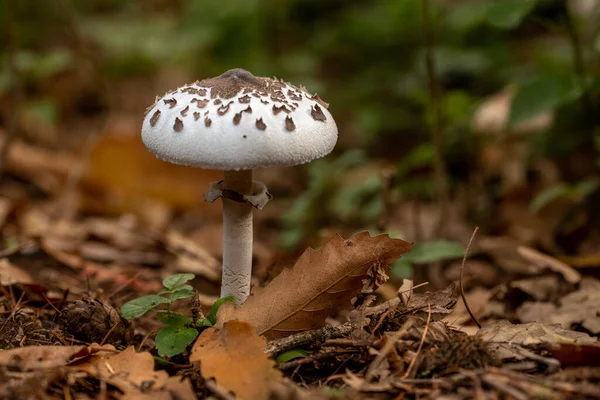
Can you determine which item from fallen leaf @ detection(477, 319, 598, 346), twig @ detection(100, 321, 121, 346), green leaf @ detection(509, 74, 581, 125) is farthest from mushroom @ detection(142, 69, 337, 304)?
green leaf @ detection(509, 74, 581, 125)

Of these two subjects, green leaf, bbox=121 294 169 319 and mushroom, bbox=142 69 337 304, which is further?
green leaf, bbox=121 294 169 319

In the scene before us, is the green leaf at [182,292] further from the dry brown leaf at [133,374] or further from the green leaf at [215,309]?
the dry brown leaf at [133,374]

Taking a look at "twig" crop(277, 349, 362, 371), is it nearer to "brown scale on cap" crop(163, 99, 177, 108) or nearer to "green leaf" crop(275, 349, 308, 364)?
"green leaf" crop(275, 349, 308, 364)

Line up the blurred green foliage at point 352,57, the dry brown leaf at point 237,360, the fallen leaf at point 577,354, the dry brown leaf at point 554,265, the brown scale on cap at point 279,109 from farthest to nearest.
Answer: the blurred green foliage at point 352,57 → the dry brown leaf at point 554,265 → the brown scale on cap at point 279,109 → the fallen leaf at point 577,354 → the dry brown leaf at point 237,360

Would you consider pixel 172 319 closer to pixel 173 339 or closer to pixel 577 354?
pixel 173 339

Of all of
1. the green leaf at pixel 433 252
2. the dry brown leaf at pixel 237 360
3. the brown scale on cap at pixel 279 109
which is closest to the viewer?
the dry brown leaf at pixel 237 360

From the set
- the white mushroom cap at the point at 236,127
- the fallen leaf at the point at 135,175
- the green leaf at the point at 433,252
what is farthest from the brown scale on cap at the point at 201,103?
the fallen leaf at the point at 135,175
